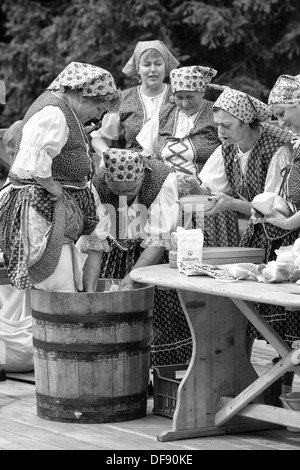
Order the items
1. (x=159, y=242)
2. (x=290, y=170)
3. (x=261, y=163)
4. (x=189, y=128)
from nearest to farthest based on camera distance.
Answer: (x=290, y=170)
(x=261, y=163)
(x=159, y=242)
(x=189, y=128)

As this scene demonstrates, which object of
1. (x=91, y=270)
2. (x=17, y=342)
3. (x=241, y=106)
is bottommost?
(x=17, y=342)

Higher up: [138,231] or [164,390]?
[138,231]

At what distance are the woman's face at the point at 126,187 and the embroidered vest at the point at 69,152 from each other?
0.21m

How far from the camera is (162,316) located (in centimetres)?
560

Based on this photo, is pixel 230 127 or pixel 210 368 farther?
pixel 230 127

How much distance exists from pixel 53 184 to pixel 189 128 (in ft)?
4.04

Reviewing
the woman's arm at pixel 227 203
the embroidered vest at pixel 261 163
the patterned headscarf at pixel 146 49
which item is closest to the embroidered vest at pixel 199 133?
the patterned headscarf at pixel 146 49

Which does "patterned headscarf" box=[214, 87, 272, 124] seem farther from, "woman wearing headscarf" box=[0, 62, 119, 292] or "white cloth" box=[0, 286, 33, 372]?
"white cloth" box=[0, 286, 33, 372]

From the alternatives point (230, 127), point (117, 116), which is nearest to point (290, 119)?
point (230, 127)

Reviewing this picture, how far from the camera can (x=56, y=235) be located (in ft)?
16.4

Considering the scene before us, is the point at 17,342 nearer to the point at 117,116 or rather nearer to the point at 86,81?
the point at 117,116

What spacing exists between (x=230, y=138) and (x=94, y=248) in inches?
30.4

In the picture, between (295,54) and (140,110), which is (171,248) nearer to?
(140,110)

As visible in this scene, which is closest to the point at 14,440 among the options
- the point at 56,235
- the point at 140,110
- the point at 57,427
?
the point at 57,427
